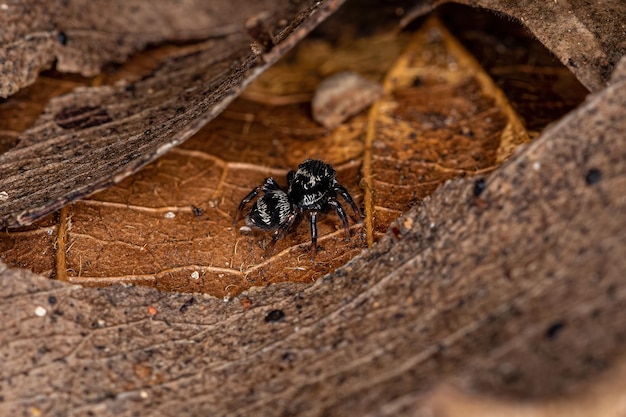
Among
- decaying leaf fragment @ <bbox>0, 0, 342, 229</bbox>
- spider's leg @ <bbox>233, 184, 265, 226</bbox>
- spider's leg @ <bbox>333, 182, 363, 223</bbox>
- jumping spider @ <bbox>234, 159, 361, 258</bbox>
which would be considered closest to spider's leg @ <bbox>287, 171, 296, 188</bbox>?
jumping spider @ <bbox>234, 159, 361, 258</bbox>

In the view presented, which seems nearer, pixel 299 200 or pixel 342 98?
pixel 299 200

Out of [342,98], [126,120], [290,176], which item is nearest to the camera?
[126,120]

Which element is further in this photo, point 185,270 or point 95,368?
point 185,270

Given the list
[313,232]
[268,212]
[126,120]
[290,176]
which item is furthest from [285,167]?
[126,120]

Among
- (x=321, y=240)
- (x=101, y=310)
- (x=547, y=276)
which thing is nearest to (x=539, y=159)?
(x=547, y=276)

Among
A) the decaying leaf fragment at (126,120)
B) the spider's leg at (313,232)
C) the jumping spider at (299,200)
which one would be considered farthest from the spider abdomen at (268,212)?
the decaying leaf fragment at (126,120)

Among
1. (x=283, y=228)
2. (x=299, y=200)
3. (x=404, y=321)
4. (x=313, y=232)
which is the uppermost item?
(x=299, y=200)

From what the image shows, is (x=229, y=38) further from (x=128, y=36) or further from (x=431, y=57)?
(x=431, y=57)

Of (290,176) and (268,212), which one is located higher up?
(290,176)

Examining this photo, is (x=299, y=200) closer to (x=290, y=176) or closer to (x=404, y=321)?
(x=290, y=176)
